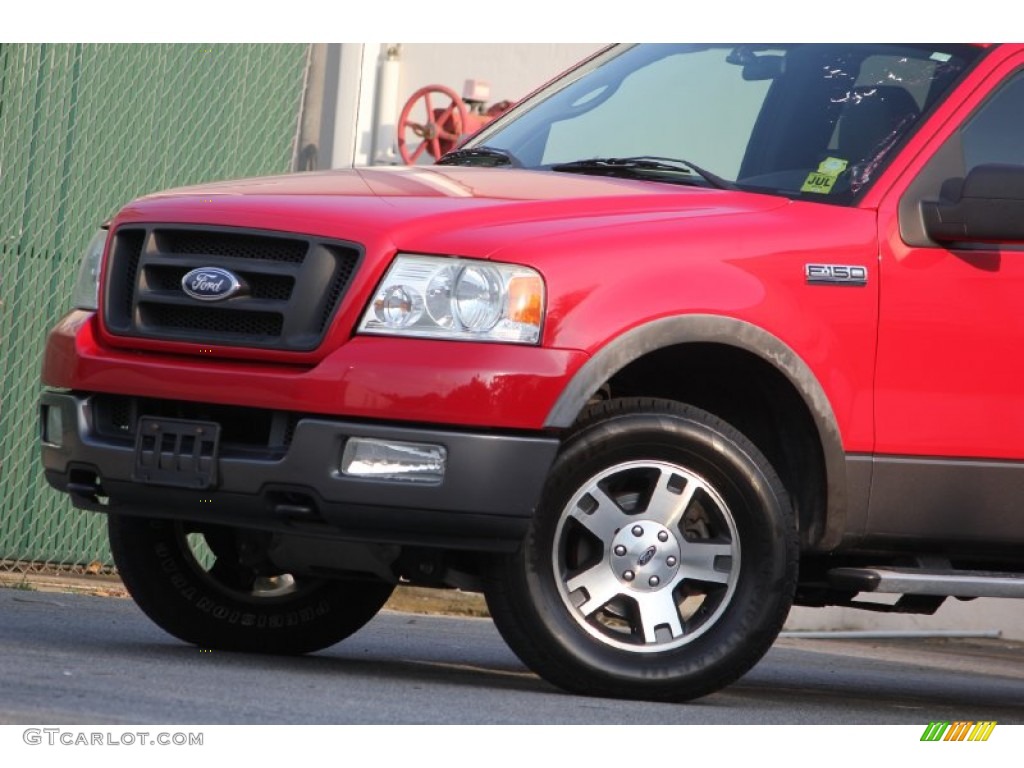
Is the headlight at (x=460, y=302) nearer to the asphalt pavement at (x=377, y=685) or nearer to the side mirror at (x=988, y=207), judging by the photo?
the asphalt pavement at (x=377, y=685)

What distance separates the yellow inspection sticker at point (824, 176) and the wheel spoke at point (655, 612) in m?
1.29

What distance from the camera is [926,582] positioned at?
18.6ft

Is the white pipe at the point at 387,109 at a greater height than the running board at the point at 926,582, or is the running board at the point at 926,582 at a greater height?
the white pipe at the point at 387,109

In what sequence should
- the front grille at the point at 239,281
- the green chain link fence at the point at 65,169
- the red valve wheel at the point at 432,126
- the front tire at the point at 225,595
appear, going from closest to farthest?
1. the front grille at the point at 239,281
2. the front tire at the point at 225,595
3. the green chain link fence at the point at 65,169
4. the red valve wheel at the point at 432,126

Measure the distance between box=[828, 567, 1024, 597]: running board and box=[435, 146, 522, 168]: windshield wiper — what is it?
169cm

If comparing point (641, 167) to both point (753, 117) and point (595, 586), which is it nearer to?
point (753, 117)

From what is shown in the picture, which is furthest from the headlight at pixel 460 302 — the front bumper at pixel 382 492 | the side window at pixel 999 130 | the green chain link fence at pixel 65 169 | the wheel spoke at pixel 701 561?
the green chain link fence at pixel 65 169

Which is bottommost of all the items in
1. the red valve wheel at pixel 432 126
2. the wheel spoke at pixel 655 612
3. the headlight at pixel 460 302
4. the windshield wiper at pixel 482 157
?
the wheel spoke at pixel 655 612

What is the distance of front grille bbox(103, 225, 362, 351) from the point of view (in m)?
5.28

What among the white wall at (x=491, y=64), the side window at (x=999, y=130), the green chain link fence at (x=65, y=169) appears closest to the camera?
the side window at (x=999, y=130)

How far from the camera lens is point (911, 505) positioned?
19.1 feet

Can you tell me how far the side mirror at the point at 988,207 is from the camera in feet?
18.6

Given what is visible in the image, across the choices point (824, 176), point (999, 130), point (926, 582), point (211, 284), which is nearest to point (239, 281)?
point (211, 284)

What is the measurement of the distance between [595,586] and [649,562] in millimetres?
159
